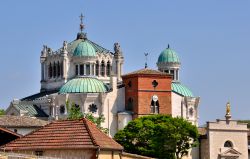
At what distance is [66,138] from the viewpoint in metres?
49.4

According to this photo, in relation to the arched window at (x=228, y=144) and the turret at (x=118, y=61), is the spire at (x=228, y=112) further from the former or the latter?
the turret at (x=118, y=61)

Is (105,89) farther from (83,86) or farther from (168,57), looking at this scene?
(168,57)

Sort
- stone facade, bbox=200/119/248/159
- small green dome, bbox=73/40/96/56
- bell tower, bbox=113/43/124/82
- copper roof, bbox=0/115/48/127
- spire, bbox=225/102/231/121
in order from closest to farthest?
copper roof, bbox=0/115/48/127
stone facade, bbox=200/119/248/159
spire, bbox=225/102/231/121
small green dome, bbox=73/40/96/56
bell tower, bbox=113/43/124/82

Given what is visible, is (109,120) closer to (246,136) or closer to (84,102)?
(84,102)

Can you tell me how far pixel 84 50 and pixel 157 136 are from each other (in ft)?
85.7

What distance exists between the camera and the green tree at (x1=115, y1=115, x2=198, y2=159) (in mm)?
95387

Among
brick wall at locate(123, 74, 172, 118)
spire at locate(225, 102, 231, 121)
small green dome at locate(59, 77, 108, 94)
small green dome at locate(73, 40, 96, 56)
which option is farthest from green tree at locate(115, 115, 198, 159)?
small green dome at locate(73, 40, 96, 56)

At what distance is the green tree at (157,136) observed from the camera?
3755 inches

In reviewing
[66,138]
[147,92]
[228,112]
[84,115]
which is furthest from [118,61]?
[66,138]

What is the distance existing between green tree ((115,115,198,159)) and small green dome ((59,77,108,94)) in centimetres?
1323

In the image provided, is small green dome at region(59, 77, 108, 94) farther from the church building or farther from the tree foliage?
the tree foliage

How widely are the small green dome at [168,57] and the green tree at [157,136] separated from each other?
26.5 m

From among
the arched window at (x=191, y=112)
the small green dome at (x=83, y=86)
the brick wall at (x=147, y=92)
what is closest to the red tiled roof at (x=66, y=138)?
the brick wall at (x=147, y=92)

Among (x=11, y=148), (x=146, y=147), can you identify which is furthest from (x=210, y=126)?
(x=11, y=148)
